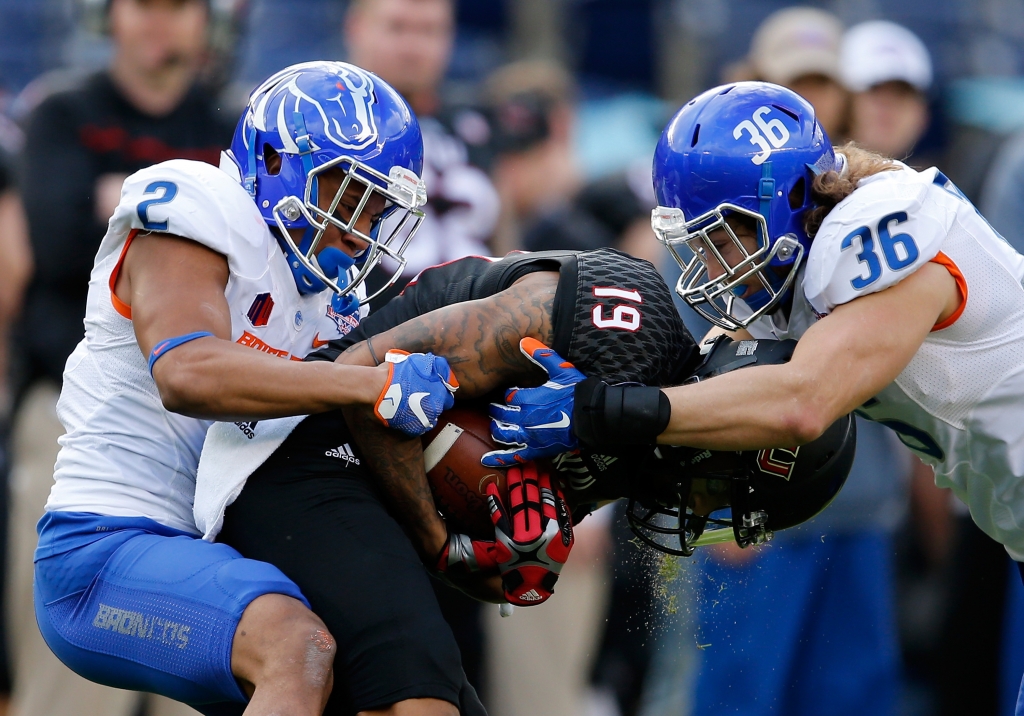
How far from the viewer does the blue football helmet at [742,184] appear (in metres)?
3.87

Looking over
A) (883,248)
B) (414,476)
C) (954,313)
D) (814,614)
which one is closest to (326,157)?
(414,476)

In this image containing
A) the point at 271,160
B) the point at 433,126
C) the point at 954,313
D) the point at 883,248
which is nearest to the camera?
the point at 883,248

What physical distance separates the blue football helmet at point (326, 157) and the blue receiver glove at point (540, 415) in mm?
576

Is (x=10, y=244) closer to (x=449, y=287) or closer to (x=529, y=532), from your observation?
(x=449, y=287)

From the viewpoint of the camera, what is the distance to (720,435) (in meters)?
3.63

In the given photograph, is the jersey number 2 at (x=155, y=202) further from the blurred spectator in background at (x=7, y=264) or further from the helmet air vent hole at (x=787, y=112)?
the blurred spectator in background at (x=7, y=264)

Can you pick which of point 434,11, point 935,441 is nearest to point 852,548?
point 935,441

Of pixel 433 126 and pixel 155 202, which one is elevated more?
pixel 155 202

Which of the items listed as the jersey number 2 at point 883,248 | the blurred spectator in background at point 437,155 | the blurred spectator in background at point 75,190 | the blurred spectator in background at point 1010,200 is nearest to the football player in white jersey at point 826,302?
the jersey number 2 at point 883,248

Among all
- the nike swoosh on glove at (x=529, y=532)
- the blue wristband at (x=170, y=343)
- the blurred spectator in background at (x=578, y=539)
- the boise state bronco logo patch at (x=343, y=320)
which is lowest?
the blurred spectator in background at (x=578, y=539)

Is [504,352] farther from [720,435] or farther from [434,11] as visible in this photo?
[434,11]

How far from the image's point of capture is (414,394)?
138 inches

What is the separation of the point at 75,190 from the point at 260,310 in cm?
235

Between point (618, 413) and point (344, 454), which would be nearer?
point (618, 413)
